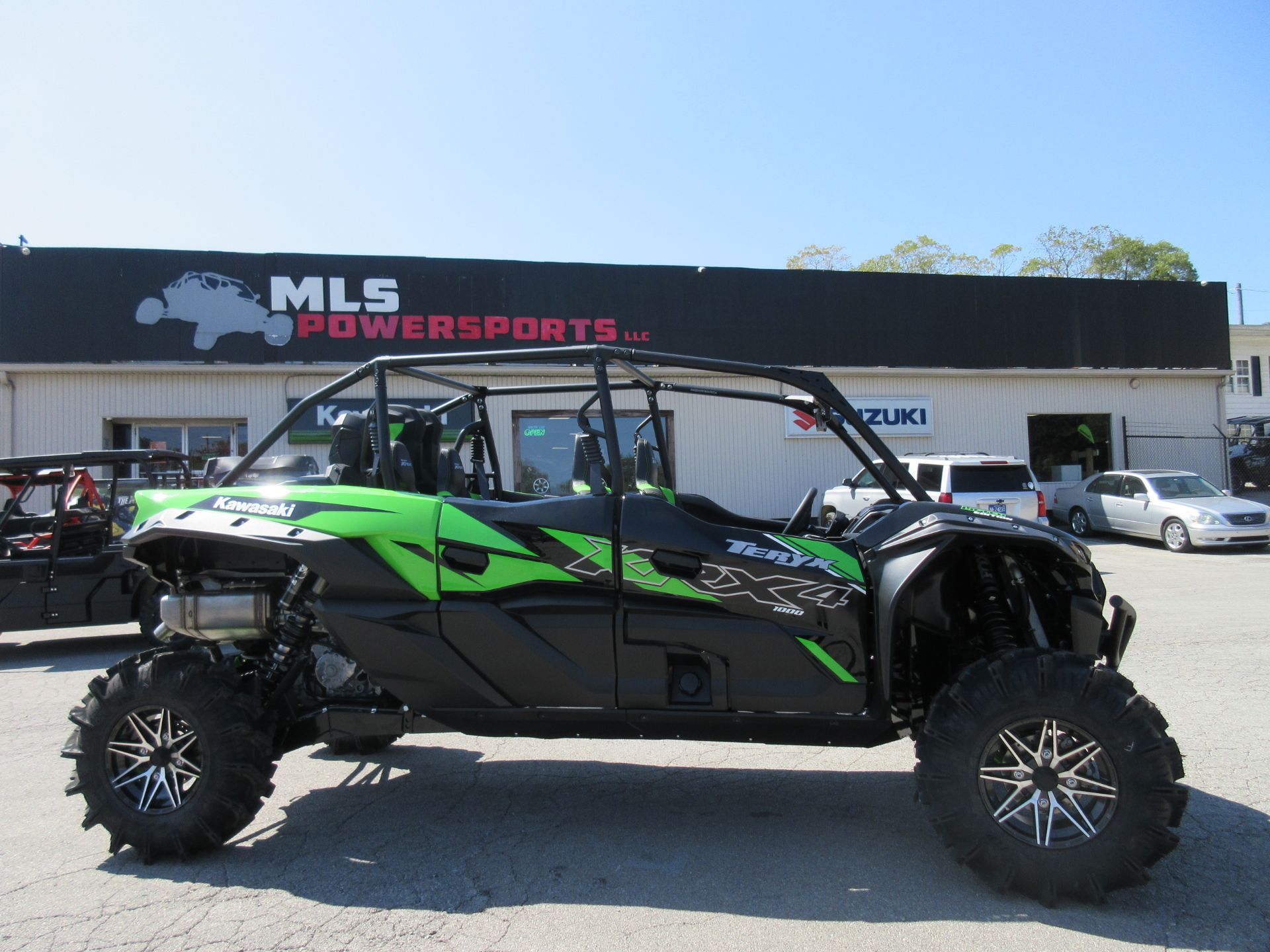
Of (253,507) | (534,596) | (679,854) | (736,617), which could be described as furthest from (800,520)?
(253,507)

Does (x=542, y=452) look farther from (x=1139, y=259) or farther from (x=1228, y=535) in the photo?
(x=1139, y=259)

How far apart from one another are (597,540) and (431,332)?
15784 millimetres

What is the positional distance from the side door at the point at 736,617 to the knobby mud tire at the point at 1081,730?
15.9 inches

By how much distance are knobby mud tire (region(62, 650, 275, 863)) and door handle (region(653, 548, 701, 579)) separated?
1.86m

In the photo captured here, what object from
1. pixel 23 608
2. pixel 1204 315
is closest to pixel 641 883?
pixel 23 608

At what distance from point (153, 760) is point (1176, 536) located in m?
17.0

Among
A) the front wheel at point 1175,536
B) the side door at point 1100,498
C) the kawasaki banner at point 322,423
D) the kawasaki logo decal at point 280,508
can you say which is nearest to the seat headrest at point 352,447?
the kawasaki logo decal at point 280,508

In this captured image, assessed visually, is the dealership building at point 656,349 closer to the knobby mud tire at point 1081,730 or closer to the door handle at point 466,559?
the door handle at point 466,559

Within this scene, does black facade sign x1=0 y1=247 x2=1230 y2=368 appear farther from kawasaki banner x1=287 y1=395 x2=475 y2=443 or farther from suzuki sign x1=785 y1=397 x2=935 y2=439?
kawasaki banner x1=287 y1=395 x2=475 y2=443

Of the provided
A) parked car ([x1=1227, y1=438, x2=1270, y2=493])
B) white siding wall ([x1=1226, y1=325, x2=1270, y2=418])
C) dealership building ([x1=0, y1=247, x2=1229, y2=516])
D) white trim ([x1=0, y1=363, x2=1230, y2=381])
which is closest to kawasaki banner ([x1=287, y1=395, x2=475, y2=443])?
dealership building ([x1=0, y1=247, x2=1229, y2=516])

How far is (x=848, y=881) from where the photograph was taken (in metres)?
3.40

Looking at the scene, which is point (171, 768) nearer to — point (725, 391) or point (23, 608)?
point (725, 391)

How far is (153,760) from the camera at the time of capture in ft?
12.3

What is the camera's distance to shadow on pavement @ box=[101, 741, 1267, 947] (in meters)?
3.20
